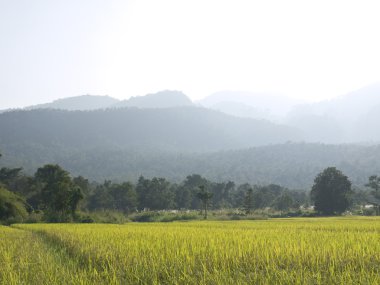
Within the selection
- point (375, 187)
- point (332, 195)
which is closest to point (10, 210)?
point (332, 195)

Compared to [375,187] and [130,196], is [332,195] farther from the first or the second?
[130,196]

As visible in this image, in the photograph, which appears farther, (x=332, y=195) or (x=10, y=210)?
(x=332, y=195)

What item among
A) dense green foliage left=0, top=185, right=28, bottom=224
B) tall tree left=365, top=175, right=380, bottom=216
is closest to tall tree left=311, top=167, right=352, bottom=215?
tall tree left=365, top=175, right=380, bottom=216

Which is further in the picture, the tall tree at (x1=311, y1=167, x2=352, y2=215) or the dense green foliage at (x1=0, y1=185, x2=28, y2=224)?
the tall tree at (x1=311, y1=167, x2=352, y2=215)

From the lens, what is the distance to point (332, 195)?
210 feet

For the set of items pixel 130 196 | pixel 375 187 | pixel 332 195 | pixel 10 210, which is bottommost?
pixel 10 210

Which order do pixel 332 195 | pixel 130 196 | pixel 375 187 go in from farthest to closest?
pixel 130 196
pixel 375 187
pixel 332 195

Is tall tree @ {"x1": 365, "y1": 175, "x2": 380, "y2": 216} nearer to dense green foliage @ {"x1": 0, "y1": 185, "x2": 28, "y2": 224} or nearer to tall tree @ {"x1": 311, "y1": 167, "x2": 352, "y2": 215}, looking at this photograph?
tall tree @ {"x1": 311, "y1": 167, "x2": 352, "y2": 215}

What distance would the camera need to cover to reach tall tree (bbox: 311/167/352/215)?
6375cm

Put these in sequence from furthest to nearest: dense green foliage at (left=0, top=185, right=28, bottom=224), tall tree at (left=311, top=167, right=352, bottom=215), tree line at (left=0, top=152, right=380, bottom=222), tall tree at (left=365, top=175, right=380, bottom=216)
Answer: tall tree at (left=365, top=175, right=380, bottom=216) → tall tree at (left=311, top=167, right=352, bottom=215) → tree line at (left=0, top=152, right=380, bottom=222) → dense green foliage at (left=0, top=185, right=28, bottom=224)

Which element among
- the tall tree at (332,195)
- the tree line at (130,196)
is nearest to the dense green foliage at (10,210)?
the tree line at (130,196)

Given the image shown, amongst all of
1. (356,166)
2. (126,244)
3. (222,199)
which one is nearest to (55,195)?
(126,244)

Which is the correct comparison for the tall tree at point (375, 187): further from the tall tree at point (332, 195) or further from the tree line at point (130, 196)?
the tall tree at point (332, 195)

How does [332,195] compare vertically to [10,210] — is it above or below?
above
